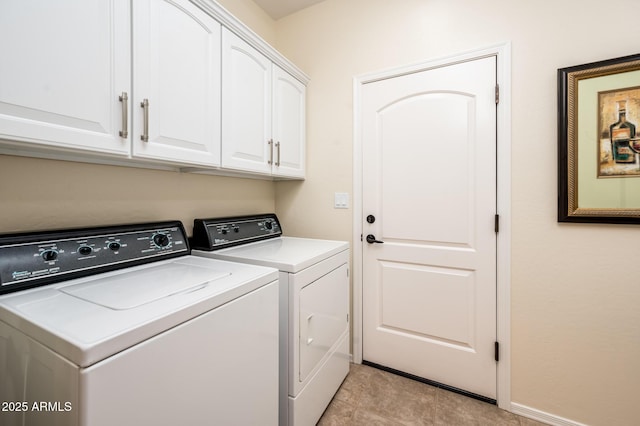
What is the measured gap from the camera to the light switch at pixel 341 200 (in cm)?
213

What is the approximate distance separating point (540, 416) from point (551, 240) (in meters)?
0.99

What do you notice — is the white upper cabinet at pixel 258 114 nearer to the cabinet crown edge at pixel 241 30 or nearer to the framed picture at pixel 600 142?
the cabinet crown edge at pixel 241 30

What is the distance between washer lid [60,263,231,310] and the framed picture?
178 cm

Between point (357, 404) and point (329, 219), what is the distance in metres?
1.24

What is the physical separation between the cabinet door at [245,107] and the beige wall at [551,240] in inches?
37.7

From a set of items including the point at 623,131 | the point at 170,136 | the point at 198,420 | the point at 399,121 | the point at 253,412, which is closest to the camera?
the point at 198,420

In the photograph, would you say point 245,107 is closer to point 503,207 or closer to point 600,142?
point 503,207

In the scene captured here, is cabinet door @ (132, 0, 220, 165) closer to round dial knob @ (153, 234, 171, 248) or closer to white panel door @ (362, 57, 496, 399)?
round dial knob @ (153, 234, 171, 248)

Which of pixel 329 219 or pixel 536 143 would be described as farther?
pixel 329 219

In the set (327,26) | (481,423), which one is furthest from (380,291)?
(327,26)

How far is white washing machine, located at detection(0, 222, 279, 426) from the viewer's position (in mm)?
624

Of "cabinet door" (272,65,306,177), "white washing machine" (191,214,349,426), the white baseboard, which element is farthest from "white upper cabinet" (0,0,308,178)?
the white baseboard

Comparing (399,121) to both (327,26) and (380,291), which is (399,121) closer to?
(327,26)

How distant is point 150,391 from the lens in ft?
2.31
